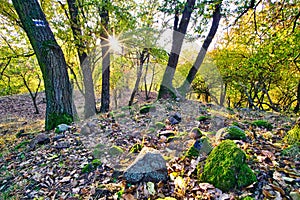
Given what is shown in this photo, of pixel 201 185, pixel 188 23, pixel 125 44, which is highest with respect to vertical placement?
pixel 188 23

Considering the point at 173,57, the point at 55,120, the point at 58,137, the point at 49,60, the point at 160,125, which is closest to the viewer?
the point at 58,137

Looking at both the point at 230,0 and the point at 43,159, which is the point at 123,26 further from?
the point at 43,159

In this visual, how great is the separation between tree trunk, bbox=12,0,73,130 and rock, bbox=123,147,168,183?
2823 mm

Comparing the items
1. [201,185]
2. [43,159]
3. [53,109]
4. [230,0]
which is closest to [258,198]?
[201,185]

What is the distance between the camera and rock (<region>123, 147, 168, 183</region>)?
185cm

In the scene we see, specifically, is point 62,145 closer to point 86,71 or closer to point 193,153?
point 193,153

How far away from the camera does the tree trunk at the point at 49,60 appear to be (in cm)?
375

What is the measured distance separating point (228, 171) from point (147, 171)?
79 centimetres

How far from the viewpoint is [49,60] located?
12.8ft

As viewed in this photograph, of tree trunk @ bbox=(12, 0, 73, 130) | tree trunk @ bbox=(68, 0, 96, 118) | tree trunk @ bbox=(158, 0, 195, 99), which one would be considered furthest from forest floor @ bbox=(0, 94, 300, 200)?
tree trunk @ bbox=(68, 0, 96, 118)

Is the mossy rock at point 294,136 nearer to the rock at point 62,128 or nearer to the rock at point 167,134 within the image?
the rock at point 167,134

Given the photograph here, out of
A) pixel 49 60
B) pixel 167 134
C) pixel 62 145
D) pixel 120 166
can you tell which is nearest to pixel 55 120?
pixel 62 145

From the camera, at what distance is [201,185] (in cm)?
167

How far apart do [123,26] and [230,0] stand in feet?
10.5
